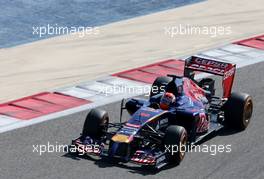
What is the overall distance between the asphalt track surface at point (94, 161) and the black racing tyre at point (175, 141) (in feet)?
0.69

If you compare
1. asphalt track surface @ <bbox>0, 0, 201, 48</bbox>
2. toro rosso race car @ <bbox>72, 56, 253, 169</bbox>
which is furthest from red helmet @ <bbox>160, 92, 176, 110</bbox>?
asphalt track surface @ <bbox>0, 0, 201, 48</bbox>

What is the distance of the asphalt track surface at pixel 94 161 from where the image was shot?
16516mm

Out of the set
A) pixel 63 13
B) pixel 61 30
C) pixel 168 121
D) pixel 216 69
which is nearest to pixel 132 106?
pixel 168 121

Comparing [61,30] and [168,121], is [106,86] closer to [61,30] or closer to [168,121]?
[168,121]

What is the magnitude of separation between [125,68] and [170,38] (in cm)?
351

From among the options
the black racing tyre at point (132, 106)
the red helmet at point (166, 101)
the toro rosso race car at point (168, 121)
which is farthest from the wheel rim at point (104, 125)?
the red helmet at point (166, 101)

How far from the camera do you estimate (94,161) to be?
1705 centimetres

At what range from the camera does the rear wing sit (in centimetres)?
1942

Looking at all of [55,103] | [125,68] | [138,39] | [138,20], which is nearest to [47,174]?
[55,103]

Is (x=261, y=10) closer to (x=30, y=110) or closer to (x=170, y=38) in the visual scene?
(x=170, y=38)

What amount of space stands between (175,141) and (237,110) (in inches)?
98.2

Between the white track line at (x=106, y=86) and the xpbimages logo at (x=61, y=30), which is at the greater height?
the xpbimages logo at (x=61, y=30)

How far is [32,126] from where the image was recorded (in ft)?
63.2

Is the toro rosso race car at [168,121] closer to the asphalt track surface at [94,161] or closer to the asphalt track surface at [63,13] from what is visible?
the asphalt track surface at [94,161]
